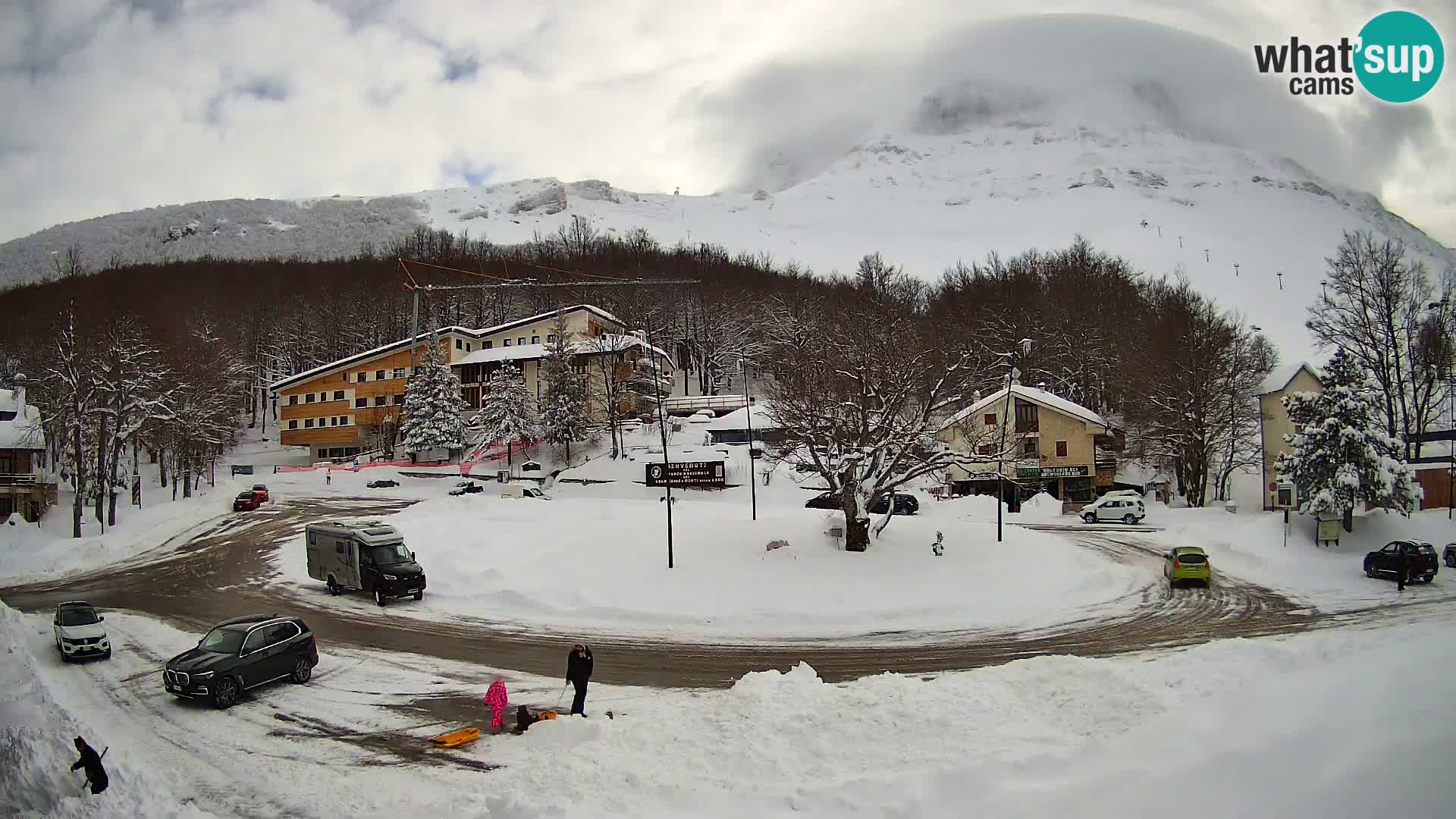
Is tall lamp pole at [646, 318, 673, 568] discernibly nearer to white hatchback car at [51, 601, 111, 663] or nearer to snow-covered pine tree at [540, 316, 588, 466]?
snow-covered pine tree at [540, 316, 588, 466]

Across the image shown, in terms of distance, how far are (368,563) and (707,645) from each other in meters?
12.3

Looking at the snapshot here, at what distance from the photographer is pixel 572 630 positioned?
20.3 m

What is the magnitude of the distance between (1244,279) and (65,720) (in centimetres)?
13355

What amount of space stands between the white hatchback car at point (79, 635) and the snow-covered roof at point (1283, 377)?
189 feet

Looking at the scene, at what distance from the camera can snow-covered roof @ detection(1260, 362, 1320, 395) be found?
46.1 meters

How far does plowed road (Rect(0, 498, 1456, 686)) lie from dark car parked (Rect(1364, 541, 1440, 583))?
3.19m

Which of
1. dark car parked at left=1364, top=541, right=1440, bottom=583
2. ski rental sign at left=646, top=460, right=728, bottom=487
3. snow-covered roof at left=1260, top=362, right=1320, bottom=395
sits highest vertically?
snow-covered roof at left=1260, top=362, right=1320, bottom=395

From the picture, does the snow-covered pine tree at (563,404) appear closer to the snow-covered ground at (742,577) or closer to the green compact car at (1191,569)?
the snow-covered ground at (742,577)

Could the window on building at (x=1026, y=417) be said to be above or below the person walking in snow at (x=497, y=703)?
above

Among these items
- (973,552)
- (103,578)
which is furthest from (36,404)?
(973,552)

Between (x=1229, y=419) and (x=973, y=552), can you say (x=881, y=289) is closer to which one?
(x=1229, y=419)

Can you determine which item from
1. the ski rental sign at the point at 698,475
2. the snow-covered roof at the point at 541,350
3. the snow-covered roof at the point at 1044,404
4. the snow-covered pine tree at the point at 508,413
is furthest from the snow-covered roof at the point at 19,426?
the snow-covered roof at the point at 1044,404

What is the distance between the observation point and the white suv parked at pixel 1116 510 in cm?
4288

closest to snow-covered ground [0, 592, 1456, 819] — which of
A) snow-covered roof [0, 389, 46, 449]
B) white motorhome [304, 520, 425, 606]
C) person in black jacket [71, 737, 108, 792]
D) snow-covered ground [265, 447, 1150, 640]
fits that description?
person in black jacket [71, 737, 108, 792]
